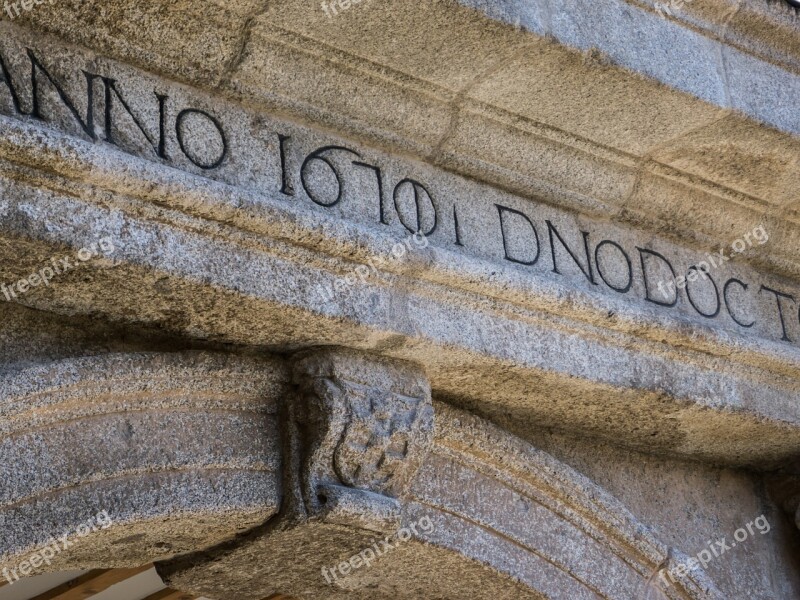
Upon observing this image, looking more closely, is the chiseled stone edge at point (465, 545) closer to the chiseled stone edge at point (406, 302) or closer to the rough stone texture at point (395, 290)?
the rough stone texture at point (395, 290)

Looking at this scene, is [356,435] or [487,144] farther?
[487,144]

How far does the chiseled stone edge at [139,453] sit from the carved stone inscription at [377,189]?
39 centimetres

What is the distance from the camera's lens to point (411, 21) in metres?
2.51

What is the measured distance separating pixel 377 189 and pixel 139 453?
766 millimetres

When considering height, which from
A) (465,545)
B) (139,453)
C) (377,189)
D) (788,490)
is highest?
(377,189)

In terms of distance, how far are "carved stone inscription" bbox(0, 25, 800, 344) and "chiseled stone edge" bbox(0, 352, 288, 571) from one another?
392 mm

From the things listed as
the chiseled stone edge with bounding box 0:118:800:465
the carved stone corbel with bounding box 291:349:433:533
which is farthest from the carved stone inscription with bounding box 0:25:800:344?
the carved stone corbel with bounding box 291:349:433:533

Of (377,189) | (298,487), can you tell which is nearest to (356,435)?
(298,487)

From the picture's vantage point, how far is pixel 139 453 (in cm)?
238

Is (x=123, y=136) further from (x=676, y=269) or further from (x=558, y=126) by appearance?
(x=676, y=269)

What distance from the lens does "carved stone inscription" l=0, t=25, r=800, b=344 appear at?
2.33 metres

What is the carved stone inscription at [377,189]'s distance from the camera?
233 cm

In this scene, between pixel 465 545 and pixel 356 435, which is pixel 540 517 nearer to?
pixel 465 545

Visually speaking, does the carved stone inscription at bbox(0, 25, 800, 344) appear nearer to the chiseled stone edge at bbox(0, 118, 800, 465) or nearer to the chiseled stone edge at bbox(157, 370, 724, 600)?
the chiseled stone edge at bbox(0, 118, 800, 465)
